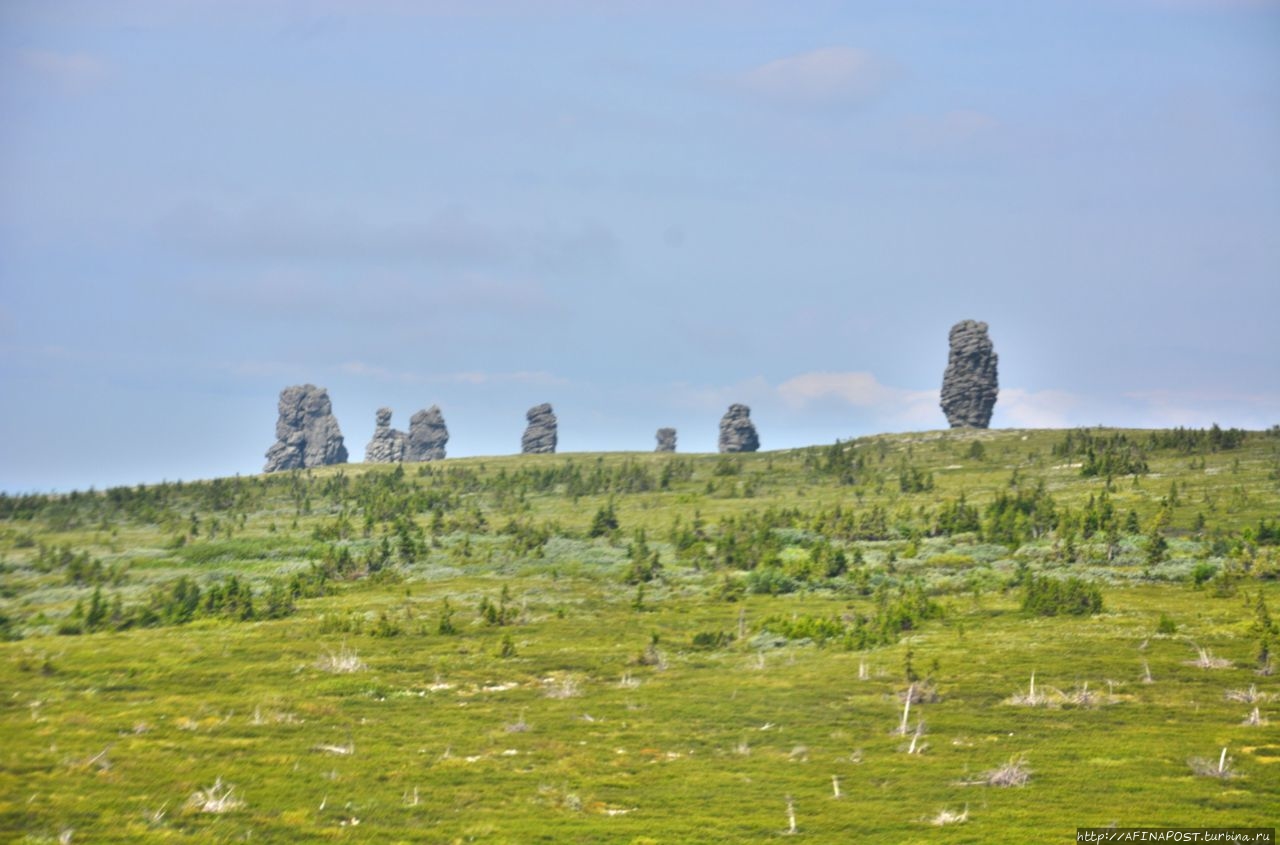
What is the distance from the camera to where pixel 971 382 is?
172 m

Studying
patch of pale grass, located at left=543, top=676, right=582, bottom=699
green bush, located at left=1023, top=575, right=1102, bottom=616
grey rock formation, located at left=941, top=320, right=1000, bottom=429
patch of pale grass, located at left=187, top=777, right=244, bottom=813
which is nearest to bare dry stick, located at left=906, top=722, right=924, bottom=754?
patch of pale grass, located at left=543, top=676, right=582, bottom=699

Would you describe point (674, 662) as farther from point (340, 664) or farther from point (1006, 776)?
point (1006, 776)

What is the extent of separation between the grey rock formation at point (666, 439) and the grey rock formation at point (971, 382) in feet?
148

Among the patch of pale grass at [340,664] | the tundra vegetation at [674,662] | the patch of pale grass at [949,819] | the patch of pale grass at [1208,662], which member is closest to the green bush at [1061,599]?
the tundra vegetation at [674,662]

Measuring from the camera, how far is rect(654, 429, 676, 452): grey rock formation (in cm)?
19588

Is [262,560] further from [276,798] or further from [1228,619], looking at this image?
[1228,619]

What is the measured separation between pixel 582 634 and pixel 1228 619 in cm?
3838

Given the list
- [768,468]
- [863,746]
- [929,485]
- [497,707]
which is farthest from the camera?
[768,468]

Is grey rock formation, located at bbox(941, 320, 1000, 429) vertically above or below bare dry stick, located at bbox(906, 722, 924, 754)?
above

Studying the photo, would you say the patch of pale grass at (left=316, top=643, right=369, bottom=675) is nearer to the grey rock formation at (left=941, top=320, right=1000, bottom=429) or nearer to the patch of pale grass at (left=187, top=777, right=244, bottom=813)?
the patch of pale grass at (left=187, top=777, right=244, bottom=813)

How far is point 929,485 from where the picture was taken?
121875 millimetres

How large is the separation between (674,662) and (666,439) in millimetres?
129126

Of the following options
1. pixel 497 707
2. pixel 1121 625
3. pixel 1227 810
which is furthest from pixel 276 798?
pixel 1121 625

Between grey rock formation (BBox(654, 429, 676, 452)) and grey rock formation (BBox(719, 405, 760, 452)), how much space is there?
322 inches
